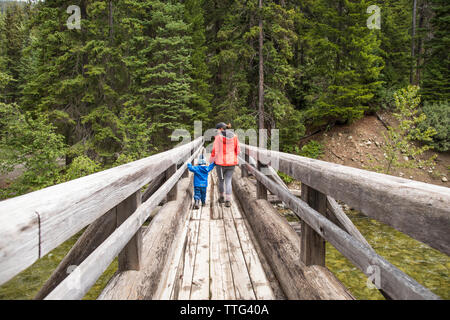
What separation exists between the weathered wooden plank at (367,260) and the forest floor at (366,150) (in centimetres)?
1385

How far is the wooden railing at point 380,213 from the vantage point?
0.94 metres

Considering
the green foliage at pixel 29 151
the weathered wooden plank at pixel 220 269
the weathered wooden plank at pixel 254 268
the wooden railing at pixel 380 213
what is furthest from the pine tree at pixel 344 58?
the green foliage at pixel 29 151

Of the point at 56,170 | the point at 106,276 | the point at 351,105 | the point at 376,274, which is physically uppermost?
the point at 351,105

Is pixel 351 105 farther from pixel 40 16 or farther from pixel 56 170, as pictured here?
pixel 40 16

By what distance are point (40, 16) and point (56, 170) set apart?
29.9 ft

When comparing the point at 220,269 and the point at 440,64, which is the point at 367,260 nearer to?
the point at 220,269

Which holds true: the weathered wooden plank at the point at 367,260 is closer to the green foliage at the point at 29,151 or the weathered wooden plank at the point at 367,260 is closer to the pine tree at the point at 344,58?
the green foliage at the point at 29,151

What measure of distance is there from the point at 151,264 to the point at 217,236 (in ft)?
5.22

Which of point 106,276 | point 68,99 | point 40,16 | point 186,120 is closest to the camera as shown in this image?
point 106,276

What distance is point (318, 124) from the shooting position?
59.7 ft

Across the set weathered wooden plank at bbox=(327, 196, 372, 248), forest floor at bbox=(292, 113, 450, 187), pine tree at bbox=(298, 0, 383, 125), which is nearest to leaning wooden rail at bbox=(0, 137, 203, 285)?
weathered wooden plank at bbox=(327, 196, 372, 248)

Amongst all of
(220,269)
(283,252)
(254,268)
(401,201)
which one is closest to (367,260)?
(401,201)

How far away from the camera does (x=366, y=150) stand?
16.2 metres

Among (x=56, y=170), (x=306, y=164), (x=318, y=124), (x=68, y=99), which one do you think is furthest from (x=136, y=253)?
(x=318, y=124)
